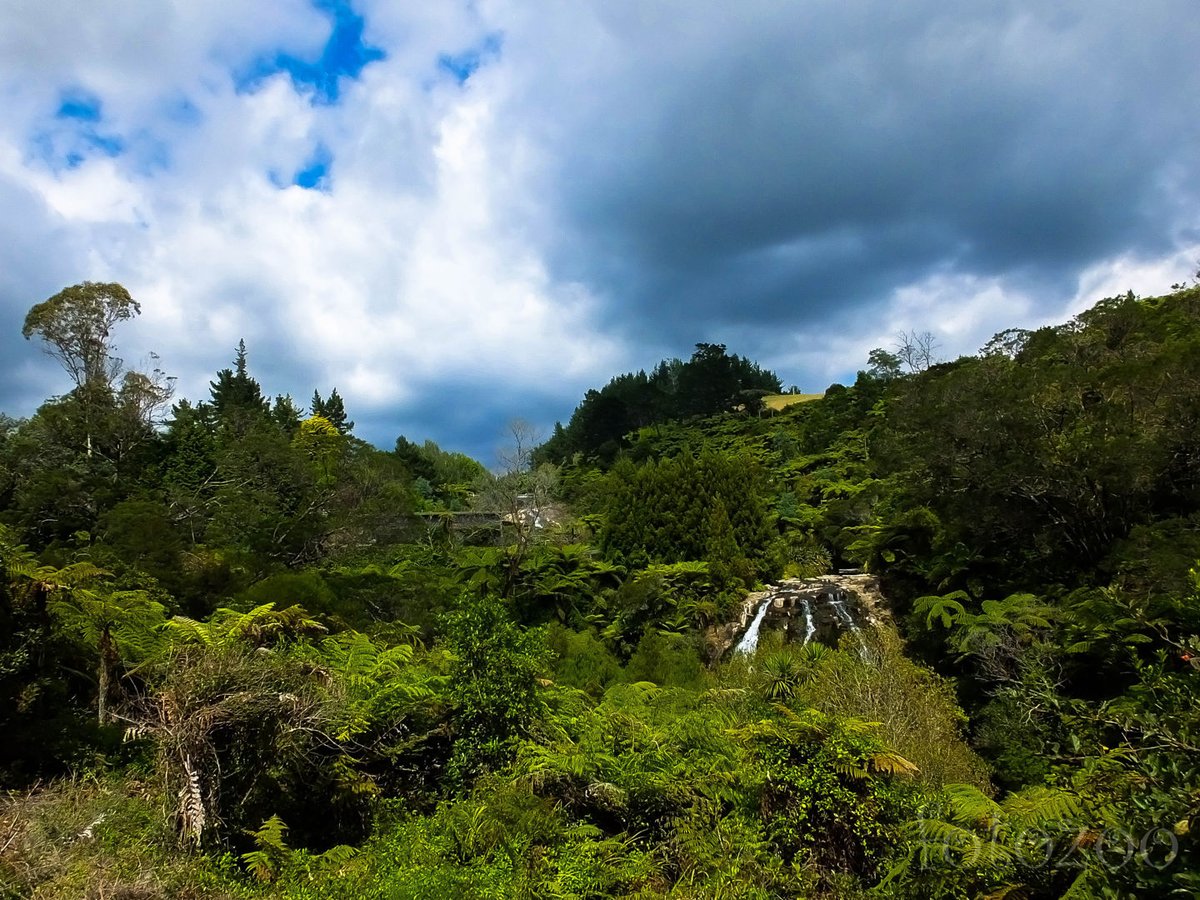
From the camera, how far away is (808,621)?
61.8 feet

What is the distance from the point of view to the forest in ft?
13.3

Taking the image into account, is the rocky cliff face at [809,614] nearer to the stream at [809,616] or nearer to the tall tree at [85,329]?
the stream at [809,616]

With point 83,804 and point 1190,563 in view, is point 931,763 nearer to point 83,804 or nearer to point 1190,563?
point 1190,563

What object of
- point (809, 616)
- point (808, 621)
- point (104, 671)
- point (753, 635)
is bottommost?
point (753, 635)

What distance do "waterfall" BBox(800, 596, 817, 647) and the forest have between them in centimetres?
88

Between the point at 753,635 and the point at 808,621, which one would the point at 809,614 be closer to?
the point at 808,621

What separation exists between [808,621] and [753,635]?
154 cm

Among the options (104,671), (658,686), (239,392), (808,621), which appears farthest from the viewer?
(239,392)

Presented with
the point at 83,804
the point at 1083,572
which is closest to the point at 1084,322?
the point at 1083,572

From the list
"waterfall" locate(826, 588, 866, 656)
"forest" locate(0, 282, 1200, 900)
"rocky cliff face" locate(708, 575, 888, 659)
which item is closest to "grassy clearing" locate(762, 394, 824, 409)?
"forest" locate(0, 282, 1200, 900)

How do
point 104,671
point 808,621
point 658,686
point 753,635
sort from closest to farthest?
point 104,671, point 658,686, point 808,621, point 753,635

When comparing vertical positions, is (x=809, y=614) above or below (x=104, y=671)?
below

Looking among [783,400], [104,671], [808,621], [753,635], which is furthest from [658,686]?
[783,400]

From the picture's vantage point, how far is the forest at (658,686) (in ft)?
13.3
